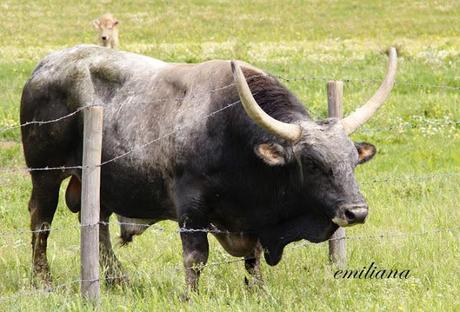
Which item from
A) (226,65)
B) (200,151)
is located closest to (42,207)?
(200,151)

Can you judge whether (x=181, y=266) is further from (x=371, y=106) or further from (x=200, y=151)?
(x=371, y=106)

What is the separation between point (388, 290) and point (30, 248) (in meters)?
3.88

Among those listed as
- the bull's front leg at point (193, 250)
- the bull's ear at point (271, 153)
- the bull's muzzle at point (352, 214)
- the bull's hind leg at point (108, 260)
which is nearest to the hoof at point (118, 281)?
the bull's hind leg at point (108, 260)

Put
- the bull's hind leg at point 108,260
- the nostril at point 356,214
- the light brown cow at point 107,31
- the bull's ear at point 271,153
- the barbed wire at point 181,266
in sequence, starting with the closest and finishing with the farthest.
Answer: the nostril at point 356,214 → the bull's ear at point 271,153 → the barbed wire at point 181,266 → the bull's hind leg at point 108,260 → the light brown cow at point 107,31

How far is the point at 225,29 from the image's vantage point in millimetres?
41344

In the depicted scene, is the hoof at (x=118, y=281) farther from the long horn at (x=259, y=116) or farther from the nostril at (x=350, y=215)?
the nostril at (x=350, y=215)

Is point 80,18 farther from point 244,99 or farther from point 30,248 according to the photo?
point 244,99

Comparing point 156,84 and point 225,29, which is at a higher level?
point 225,29

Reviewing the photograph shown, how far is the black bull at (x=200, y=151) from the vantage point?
7.16 m

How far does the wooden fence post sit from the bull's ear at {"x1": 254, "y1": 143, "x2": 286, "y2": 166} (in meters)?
1.45

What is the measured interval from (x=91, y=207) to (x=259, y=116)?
128cm

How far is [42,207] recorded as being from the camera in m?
9.28

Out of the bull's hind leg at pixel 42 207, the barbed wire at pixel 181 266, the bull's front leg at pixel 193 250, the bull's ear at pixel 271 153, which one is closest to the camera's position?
the bull's ear at pixel 271 153

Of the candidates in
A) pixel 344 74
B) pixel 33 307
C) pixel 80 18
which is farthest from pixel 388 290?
pixel 80 18
